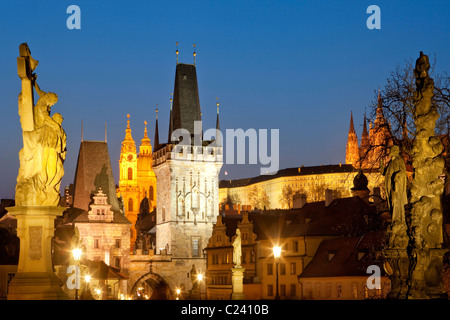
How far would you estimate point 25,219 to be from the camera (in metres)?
16.6

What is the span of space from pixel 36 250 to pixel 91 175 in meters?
75.4

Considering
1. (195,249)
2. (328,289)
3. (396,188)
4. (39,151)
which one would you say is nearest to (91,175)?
(195,249)

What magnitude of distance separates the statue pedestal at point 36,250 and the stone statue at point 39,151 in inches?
7.9

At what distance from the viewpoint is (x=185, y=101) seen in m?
107

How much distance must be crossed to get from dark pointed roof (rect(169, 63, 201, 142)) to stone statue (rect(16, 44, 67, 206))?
89463mm

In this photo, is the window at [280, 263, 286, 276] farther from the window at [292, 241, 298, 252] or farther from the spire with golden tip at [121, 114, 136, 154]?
the spire with golden tip at [121, 114, 136, 154]

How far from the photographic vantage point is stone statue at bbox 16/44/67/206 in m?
16.4

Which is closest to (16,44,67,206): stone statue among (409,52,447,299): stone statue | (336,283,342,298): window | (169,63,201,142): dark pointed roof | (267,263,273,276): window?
(409,52,447,299): stone statue

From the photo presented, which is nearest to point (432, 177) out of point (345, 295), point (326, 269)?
point (345, 295)

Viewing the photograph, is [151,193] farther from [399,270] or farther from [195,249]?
[399,270]

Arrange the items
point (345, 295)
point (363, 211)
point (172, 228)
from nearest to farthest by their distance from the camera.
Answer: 1. point (363, 211)
2. point (345, 295)
3. point (172, 228)

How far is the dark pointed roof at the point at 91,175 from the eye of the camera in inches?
3570
